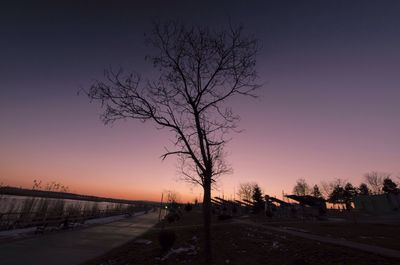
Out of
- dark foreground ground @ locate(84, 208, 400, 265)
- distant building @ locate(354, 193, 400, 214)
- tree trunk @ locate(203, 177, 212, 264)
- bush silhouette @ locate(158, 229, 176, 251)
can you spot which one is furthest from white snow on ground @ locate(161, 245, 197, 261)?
distant building @ locate(354, 193, 400, 214)

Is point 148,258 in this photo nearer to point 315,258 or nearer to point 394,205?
point 315,258

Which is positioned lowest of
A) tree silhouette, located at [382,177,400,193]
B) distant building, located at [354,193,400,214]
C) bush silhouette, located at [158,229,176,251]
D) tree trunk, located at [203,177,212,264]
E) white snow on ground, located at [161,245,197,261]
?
white snow on ground, located at [161,245,197,261]

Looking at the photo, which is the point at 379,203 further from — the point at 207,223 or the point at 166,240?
the point at 207,223

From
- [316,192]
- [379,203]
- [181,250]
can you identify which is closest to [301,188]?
[316,192]

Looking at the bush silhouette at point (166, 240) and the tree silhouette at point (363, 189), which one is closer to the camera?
the bush silhouette at point (166, 240)

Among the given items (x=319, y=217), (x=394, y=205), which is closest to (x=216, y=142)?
(x=319, y=217)

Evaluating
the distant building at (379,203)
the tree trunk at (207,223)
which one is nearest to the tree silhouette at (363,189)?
the distant building at (379,203)

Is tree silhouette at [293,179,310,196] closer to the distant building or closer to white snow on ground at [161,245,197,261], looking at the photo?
the distant building

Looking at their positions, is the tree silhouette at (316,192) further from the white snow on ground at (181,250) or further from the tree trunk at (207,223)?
the tree trunk at (207,223)

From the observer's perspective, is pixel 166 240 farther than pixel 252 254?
Yes

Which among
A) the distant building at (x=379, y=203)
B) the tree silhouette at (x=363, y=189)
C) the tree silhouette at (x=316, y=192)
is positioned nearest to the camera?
the distant building at (x=379, y=203)

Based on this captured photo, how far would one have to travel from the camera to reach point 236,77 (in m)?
9.98

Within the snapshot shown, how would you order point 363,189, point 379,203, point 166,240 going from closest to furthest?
point 166,240 → point 379,203 → point 363,189

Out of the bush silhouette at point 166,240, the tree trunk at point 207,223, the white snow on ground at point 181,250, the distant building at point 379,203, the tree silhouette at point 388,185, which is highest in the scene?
the tree silhouette at point 388,185
